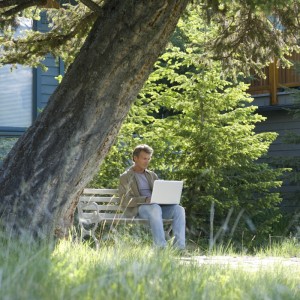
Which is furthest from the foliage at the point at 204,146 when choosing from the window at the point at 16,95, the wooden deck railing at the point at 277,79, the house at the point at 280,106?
the wooden deck railing at the point at 277,79

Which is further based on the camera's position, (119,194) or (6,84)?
(6,84)

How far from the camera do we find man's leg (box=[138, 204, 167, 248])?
30.2ft

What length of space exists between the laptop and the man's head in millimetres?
438

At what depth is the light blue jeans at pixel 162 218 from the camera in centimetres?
923

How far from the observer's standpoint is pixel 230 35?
1007 centimetres

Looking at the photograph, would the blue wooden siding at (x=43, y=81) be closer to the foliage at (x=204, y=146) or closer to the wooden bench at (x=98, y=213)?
the foliage at (x=204, y=146)

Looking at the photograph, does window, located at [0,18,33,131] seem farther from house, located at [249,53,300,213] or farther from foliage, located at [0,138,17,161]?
house, located at [249,53,300,213]

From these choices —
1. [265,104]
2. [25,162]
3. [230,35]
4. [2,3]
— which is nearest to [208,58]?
[230,35]

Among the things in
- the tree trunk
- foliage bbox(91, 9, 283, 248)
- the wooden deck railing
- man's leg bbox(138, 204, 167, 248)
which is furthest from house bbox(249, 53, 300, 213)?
the tree trunk

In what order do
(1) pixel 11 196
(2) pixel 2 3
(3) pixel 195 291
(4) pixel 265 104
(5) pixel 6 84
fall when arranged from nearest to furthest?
(3) pixel 195 291
(1) pixel 11 196
(2) pixel 2 3
(5) pixel 6 84
(4) pixel 265 104

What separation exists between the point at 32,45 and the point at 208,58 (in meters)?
2.34

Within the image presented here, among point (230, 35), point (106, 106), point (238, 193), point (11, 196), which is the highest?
point (230, 35)

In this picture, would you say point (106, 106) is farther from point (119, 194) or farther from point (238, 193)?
point (238, 193)

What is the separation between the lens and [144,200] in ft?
32.1
